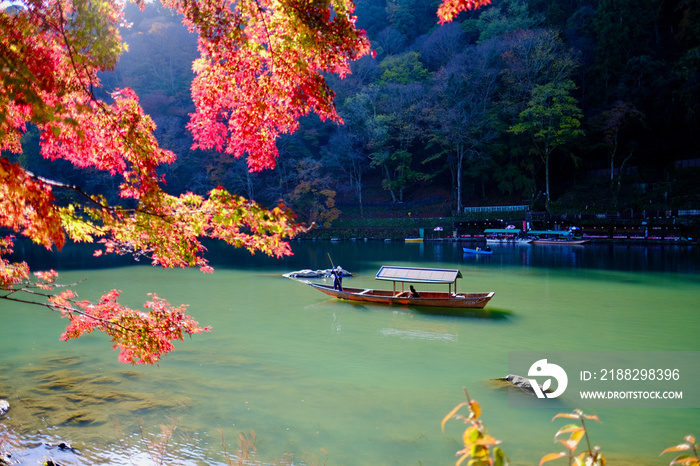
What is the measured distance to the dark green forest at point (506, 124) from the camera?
3700 centimetres

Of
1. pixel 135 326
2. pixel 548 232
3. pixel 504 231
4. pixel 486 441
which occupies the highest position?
pixel 504 231

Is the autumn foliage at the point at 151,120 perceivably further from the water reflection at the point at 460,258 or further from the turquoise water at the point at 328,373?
the water reflection at the point at 460,258

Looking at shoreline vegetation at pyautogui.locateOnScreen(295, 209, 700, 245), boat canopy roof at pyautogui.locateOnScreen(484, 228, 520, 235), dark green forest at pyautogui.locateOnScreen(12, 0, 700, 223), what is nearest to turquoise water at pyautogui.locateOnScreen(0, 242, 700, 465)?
shoreline vegetation at pyautogui.locateOnScreen(295, 209, 700, 245)

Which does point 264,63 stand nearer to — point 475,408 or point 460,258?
point 475,408

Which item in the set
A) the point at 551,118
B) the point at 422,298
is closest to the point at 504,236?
the point at 551,118

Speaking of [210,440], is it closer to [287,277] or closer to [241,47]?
[241,47]

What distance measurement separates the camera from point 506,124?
136 ft

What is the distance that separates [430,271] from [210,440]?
9270 mm

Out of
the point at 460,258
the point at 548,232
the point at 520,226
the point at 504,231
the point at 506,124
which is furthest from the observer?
the point at 506,124

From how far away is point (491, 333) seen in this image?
11984mm

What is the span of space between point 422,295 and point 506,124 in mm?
30954

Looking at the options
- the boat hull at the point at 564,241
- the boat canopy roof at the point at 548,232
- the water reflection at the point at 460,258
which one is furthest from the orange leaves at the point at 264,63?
the boat canopy roof at the point at 548,232

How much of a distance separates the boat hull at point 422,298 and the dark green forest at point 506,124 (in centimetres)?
2604

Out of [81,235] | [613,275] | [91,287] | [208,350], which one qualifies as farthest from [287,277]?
[81,235]
